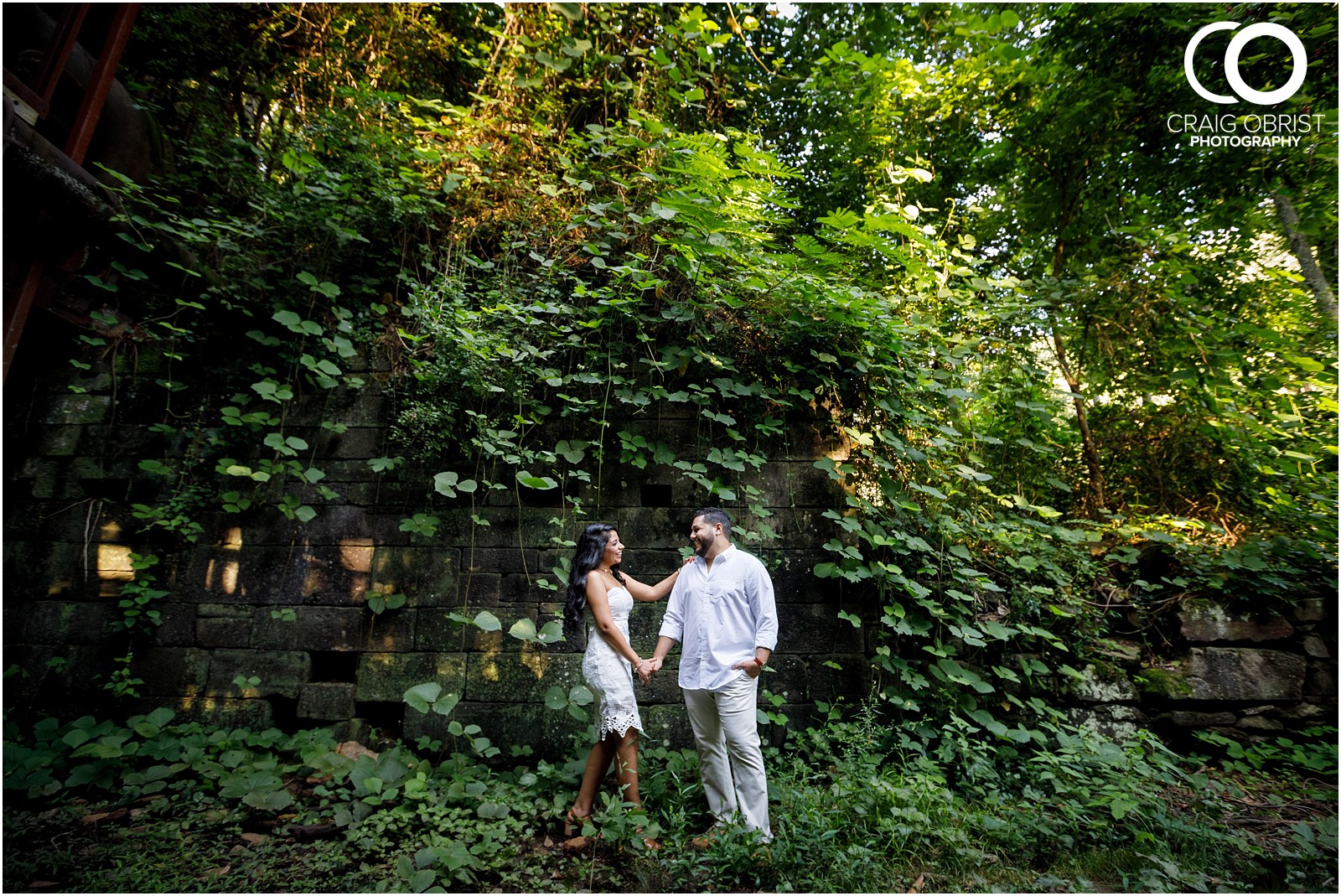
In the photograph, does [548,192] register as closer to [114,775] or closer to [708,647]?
[708,647]

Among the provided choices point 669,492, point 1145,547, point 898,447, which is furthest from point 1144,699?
point 669,492

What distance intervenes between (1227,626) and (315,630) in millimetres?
6463

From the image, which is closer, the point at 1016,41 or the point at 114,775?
the point at 114,775

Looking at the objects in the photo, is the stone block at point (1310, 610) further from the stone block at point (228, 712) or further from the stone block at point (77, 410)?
the stone block at point (77, 410)

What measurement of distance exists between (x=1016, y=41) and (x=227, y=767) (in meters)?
7.95

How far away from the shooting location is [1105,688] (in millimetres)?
4016

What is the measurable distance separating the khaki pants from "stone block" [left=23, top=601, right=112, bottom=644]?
4071 mm

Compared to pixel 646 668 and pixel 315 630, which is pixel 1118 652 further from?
pixel 315 630

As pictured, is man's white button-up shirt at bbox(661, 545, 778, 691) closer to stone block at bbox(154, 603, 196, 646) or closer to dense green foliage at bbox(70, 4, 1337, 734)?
dense green foliage at bbox(70, 4, 1337, 734)

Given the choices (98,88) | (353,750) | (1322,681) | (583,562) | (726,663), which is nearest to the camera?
(726,663)

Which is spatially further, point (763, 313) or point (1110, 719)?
point (763, 313)

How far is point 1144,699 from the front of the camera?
4035 millimetres

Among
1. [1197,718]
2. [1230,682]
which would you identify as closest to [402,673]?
[1197,718]

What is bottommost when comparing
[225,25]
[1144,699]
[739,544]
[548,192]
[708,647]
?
[1144,699]
